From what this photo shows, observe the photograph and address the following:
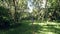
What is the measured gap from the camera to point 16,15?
17.3 metres

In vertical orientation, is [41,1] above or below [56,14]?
above

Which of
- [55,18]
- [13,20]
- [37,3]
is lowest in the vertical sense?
[55,18]

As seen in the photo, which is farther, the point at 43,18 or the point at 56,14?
the point at 56,14

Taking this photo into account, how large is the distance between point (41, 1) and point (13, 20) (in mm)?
5471

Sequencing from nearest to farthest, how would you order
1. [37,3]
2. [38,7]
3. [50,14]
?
[37,3]
[38,7]
[50,14]

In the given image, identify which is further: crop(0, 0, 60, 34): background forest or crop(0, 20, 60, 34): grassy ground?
crop(0, 0, 60, 34): background forest

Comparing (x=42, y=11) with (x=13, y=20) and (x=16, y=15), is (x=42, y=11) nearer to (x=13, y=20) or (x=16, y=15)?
(x=16, y=15)

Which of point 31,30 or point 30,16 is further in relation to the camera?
point 30,16

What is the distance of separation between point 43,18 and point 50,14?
4879 mm

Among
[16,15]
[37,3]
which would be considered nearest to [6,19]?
[16,15]

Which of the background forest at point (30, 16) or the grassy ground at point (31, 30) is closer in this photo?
the grassy ground at point (31, 30)

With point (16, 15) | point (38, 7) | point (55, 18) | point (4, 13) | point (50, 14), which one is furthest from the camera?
point (55, 18)

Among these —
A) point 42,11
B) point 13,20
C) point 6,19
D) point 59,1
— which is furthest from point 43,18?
point 6,19

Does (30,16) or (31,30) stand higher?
(30,16)
